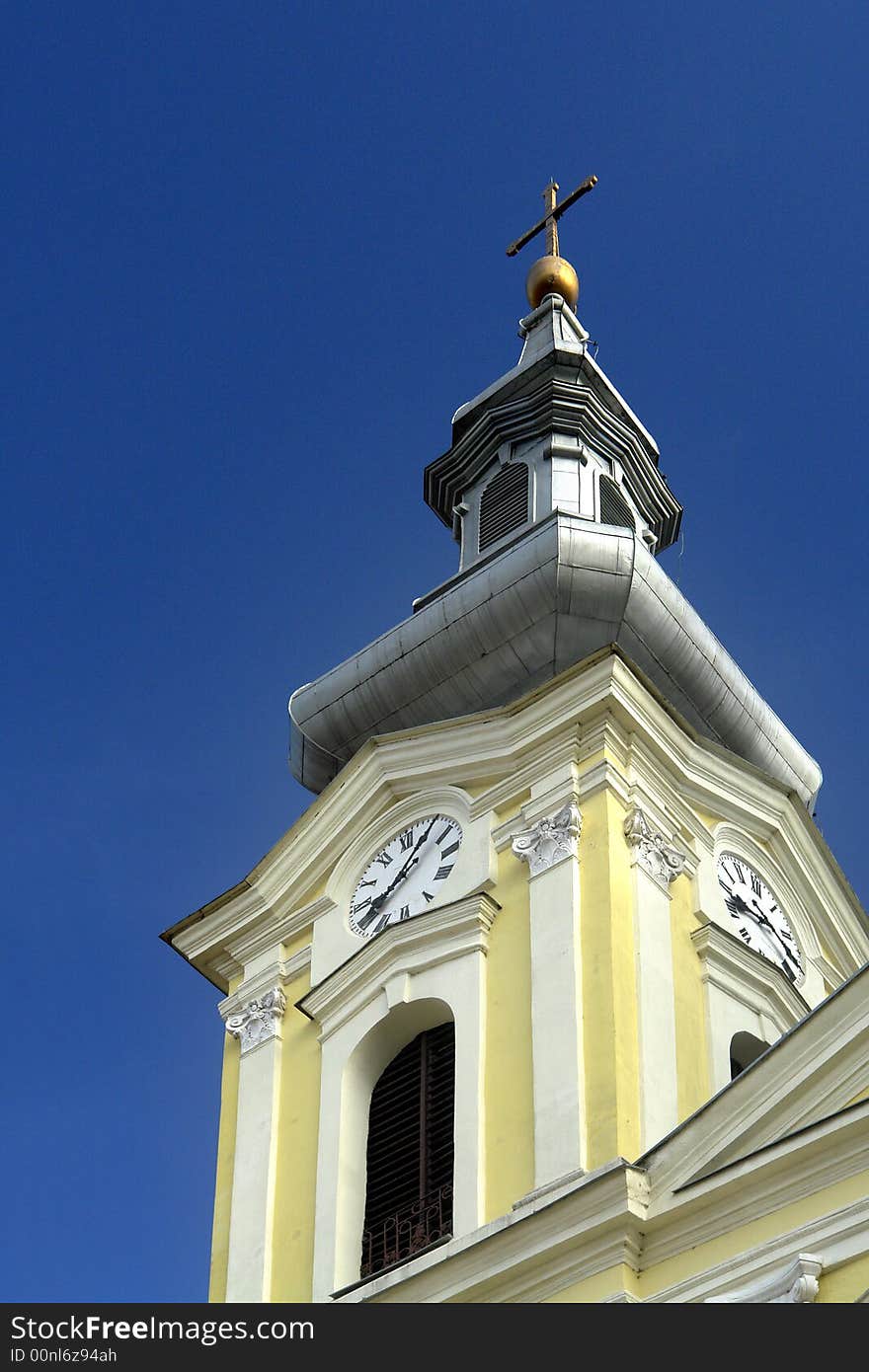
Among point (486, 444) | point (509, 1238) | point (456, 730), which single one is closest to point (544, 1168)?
point (509, 1238)

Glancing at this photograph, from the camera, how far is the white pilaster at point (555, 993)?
54.5ft

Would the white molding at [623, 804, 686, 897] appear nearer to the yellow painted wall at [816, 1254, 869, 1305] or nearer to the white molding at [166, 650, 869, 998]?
the white molding at [166, 650, 869, 998]

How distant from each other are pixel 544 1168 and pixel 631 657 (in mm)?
5269

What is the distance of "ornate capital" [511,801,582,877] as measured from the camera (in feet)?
60.7

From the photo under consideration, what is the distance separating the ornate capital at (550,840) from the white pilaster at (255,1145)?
2293 mm

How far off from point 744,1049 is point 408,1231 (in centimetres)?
289

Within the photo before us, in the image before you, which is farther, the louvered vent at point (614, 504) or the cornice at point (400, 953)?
the louvered vent at point (614, 504)

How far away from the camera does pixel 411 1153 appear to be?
1797 cm

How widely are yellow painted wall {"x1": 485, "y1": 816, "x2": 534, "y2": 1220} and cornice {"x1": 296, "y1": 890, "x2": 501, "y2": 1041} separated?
0.15m

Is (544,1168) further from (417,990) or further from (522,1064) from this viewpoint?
(417,990)

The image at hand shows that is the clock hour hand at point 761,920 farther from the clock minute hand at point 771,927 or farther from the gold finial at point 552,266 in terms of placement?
the gold finial at point 552,266

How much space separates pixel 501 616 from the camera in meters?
20.8

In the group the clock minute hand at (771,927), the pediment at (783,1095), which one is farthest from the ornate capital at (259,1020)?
the pediment at (783,1095)

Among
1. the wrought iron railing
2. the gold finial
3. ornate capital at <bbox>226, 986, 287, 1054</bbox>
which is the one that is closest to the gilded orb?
the gold finial
